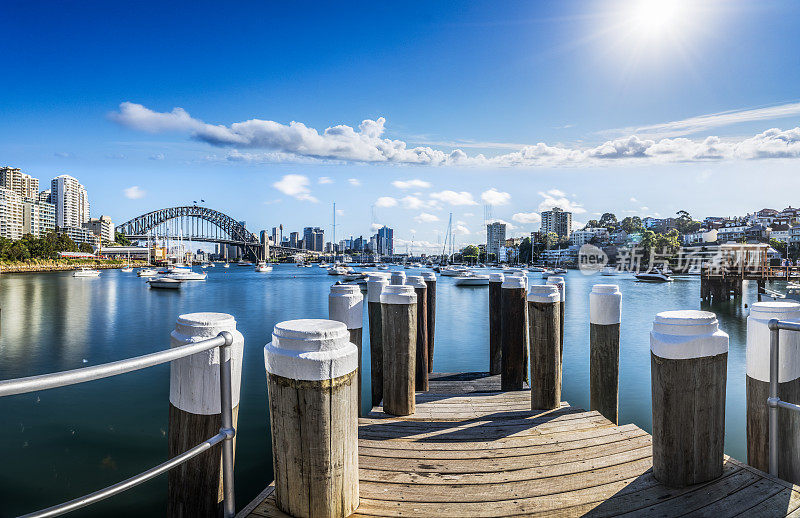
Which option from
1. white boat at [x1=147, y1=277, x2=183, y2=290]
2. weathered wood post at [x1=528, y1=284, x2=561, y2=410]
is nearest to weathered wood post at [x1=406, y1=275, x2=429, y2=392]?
weathered wood post at [x1=528, y1=284, x2=561, y2=410]

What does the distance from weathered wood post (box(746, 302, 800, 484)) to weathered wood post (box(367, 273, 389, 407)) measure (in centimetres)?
448

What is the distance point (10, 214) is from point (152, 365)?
225396mm

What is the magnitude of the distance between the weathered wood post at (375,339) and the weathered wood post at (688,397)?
4185 mm

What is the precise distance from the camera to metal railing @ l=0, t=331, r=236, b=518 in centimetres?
175

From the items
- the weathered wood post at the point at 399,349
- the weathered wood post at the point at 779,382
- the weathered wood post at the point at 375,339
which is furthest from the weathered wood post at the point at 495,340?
the weathered wood post at the point at 779,382

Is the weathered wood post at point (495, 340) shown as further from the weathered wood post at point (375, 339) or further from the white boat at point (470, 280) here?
the white boat at point (470, 280)

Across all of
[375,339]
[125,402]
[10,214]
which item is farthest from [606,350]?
[10,214]

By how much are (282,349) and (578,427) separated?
11.4 ft

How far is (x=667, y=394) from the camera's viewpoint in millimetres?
3221

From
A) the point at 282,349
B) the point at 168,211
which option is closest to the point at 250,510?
the point at 282,349

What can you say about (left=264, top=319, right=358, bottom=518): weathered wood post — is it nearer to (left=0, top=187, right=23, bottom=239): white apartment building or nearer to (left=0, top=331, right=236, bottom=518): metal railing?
(left=0, top=331, right=236, bottom=518): metal railing

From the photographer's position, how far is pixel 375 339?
23.3 ft

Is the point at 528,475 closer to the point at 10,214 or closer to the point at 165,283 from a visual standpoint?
the point at 165,283

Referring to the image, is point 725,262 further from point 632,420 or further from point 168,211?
point 168,211
